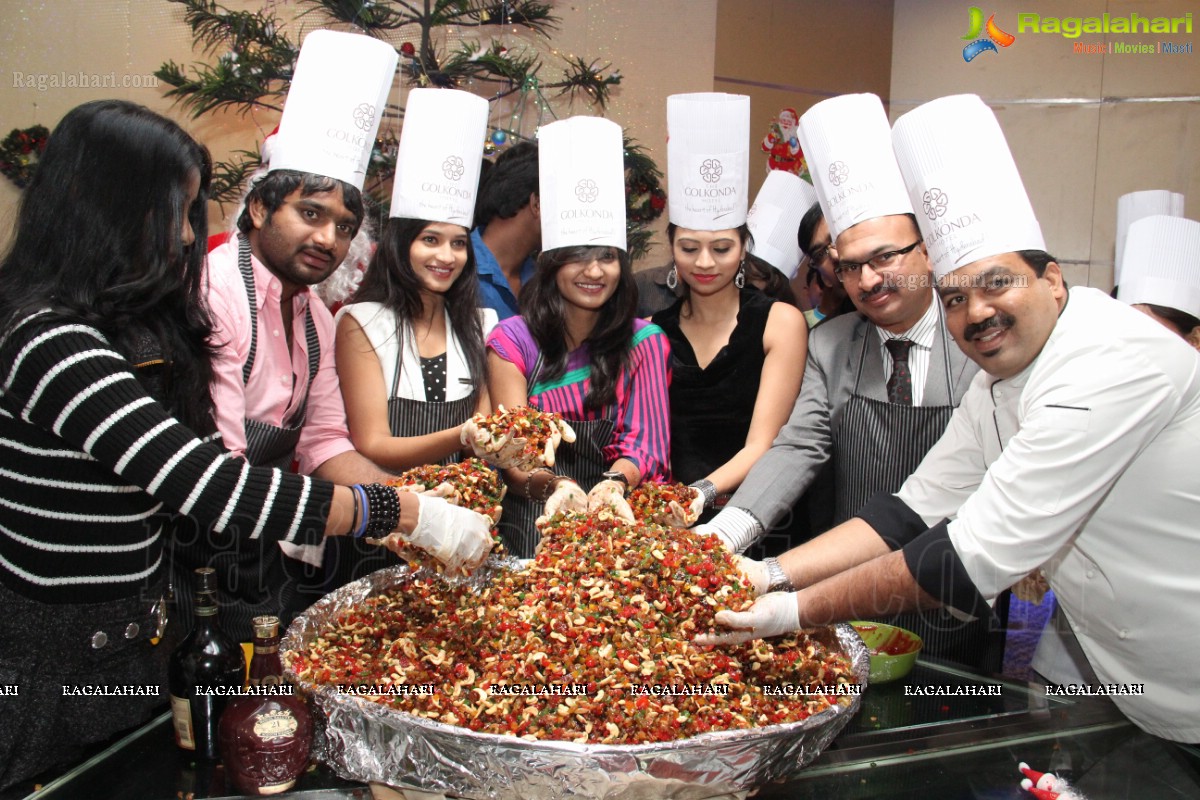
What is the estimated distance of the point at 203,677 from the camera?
49.4 inches

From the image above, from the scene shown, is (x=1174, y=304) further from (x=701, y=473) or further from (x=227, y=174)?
(x=227, y=174)

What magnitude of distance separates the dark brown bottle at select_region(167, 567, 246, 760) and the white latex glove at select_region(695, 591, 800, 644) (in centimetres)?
69

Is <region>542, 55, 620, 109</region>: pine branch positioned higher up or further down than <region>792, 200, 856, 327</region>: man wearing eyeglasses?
higher up

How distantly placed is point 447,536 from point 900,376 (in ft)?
3.73

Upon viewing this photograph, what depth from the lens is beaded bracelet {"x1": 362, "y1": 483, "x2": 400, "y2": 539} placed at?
1.47 metres

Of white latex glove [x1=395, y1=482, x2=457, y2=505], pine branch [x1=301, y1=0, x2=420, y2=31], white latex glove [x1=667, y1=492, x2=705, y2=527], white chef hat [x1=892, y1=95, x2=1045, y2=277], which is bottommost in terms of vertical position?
white latex glove [x1=667, y1=492, x2=705, y2=527]

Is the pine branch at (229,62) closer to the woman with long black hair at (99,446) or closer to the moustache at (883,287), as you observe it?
the woman with long black hair at (99,446)

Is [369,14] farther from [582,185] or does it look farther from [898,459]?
[898,459]

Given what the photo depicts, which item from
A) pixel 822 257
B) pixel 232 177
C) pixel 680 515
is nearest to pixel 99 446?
pixel 680 515

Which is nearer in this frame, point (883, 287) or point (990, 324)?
point (990, 324)

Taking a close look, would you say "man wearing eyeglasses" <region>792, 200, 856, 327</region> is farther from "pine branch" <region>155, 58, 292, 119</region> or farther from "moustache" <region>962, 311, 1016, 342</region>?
"pine branch" <region>155, 58, 292, 119</region>

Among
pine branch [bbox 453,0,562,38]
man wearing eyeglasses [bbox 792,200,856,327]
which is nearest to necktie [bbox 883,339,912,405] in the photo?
man wearing eyeglasses [bbox 792,200,856,327]

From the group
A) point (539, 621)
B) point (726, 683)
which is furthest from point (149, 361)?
point (726, 683)

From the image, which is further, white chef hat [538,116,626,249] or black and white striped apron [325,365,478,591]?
white chef hat [538,116,626,249]
